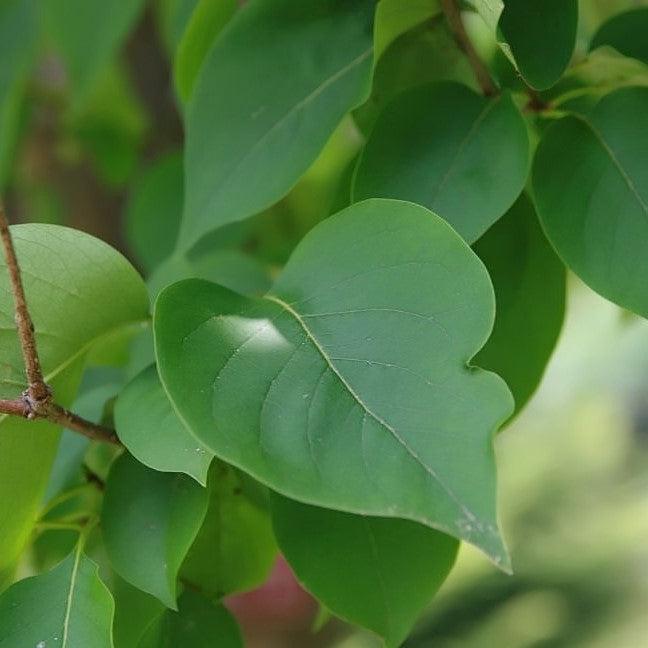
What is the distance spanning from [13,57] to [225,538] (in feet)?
1.67

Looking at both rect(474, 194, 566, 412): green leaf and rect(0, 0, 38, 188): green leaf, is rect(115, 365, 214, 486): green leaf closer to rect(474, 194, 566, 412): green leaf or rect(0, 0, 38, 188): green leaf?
rect(474, 194, 566, 412): green leaf

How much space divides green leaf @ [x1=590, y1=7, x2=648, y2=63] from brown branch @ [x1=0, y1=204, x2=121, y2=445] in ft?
0.78

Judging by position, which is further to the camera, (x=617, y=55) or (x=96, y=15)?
(x=96, y=15)

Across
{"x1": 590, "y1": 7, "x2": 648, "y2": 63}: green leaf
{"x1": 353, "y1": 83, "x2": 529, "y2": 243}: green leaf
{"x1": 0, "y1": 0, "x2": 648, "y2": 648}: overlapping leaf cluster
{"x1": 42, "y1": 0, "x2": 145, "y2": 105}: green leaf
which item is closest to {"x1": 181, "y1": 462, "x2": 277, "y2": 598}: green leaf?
{"x1": 0, "y1": 0, "x2": 648, "y2": 648}: overlapping leaf cluster

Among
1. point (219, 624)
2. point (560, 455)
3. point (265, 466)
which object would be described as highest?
point (265, 466)

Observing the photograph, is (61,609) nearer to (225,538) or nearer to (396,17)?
(225,538)

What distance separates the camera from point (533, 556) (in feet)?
4.53

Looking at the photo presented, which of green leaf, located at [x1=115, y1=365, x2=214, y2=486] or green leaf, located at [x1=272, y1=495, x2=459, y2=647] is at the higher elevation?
green leaf, located at [x1=115, y1=365, x2=214, y2=486]

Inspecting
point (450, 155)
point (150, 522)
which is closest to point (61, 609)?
point (150, 522)

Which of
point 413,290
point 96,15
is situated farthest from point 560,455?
point 413,290

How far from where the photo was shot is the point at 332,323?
13.0 inches

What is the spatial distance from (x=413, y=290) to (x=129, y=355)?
0.22 meters

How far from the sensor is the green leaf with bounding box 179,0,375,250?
0.42 meters

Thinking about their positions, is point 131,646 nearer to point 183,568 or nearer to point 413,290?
point 183,568
